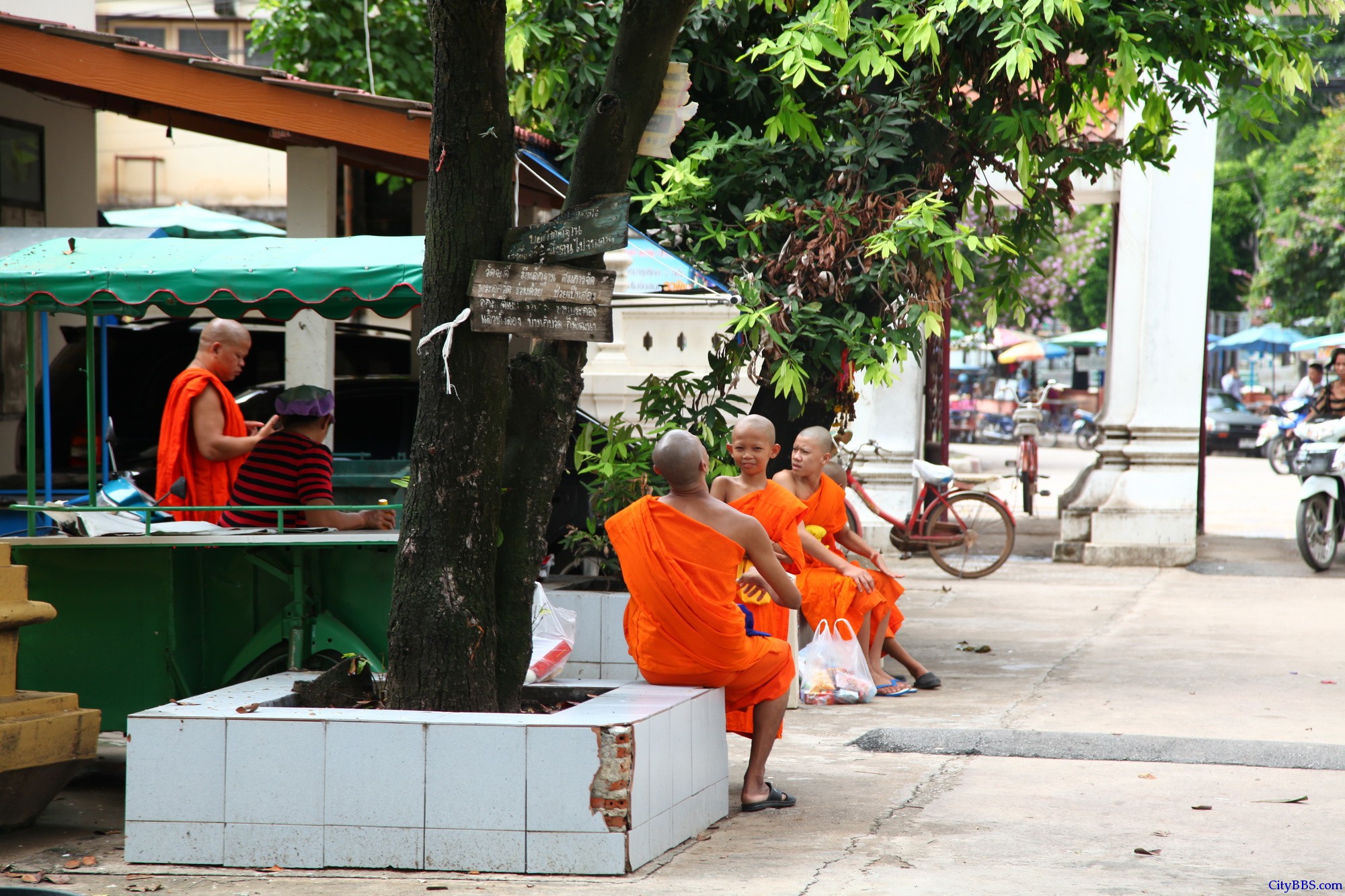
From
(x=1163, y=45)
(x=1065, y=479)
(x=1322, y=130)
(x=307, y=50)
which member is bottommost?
(x=1065, y=479)

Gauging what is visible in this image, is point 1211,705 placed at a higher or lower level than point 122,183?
lower

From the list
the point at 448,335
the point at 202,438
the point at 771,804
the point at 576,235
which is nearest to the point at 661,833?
the point at 771,804

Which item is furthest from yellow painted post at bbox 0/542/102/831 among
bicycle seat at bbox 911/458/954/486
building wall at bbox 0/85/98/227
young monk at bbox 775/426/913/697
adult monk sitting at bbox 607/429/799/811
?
bicycle seat at bbox 911/458/954/486

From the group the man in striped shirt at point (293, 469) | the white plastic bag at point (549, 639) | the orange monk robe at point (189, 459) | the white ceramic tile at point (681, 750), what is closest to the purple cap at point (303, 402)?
the man in striped shirt at point (293, 469)

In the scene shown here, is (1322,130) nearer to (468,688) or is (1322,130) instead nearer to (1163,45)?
(1163,45)

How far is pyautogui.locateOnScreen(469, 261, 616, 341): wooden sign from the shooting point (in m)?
4.76

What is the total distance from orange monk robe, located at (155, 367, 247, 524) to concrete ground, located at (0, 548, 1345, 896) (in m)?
1.24

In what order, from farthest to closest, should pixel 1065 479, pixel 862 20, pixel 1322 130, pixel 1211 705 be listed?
1. pixel 1322 130
2. pixel 1065 479
3. pixel 862 20
4. pixel 1211 705

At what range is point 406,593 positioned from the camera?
4840 mm

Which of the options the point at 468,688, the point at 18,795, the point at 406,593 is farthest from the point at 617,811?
the point at 18,795

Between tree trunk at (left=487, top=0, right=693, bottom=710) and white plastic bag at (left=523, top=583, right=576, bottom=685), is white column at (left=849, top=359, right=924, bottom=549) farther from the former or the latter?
tree trunk at (left=487, top=0, right=693, bottom=710)

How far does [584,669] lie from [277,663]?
5.97ft

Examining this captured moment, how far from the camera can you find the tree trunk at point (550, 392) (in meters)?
5.05

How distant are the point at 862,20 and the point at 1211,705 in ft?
13.8
